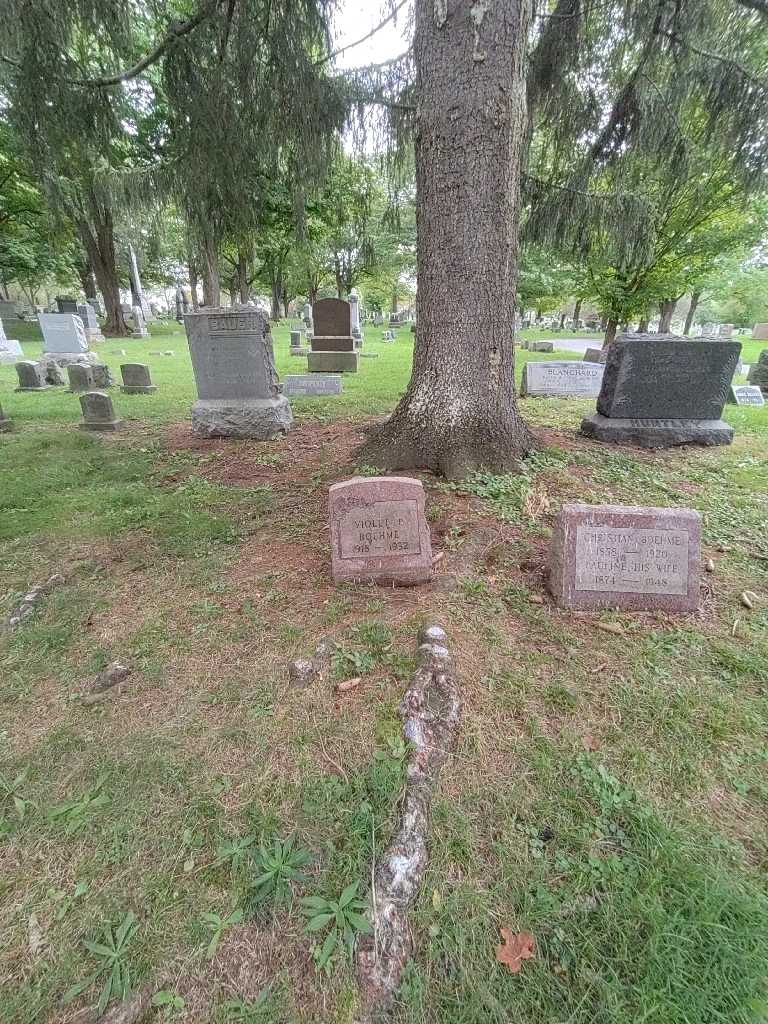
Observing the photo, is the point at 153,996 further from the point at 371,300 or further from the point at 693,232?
the point at 371,300

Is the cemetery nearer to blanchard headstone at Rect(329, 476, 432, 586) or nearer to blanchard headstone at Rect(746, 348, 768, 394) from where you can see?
blanchard headstone at Rect(329, 476, 432, 586)

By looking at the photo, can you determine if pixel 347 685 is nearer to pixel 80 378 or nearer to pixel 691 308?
pixel 80 378

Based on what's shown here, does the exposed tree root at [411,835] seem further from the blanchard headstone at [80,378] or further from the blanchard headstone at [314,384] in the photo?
the blanchard headstone at [80,378]

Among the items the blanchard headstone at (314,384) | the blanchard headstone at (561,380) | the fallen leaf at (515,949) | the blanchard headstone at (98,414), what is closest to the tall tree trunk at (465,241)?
the fallen leaf at (515,949)

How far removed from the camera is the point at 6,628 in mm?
2426

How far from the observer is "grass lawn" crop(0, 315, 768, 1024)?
1155mm

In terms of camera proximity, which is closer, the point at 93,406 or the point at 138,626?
the point at 138,626

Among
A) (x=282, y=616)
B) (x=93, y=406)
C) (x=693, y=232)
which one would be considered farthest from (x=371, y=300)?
(x=282, y=616)

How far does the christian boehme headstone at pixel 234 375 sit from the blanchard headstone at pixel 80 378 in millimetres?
4456

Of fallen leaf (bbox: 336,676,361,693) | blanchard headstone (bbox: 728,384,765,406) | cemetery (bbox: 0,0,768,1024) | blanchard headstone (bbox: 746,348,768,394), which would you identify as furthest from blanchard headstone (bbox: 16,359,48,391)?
blanchard headstone (bbox: 746,348,768,394)

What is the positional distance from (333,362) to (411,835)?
441 inches

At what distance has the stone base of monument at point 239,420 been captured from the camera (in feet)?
18.6

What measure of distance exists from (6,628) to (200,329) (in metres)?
4.36

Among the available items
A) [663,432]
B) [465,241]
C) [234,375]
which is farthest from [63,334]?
[663,432]
